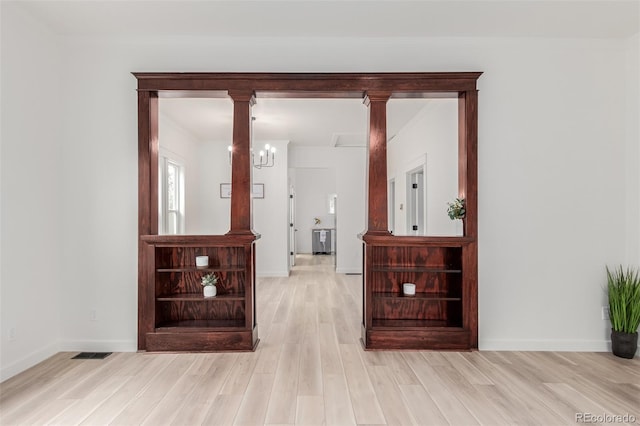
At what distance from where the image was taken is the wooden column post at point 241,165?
321 centimetres

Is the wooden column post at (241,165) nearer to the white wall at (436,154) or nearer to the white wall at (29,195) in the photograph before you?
the white wall at (29,195)

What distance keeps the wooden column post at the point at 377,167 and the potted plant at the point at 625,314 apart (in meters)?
2.07

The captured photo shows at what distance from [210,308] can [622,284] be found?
3.74 meters

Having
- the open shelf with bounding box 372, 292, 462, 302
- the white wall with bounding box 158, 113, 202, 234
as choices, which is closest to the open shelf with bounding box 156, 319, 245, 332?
the open shelf with bounding box 372, 292, 462, 302

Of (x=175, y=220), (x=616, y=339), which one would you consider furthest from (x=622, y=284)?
(x=175, y=220)

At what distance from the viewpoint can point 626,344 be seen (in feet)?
9.87

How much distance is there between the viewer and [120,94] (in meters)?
3.23

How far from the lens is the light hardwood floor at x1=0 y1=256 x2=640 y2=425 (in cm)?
213

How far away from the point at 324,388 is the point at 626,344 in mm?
2657

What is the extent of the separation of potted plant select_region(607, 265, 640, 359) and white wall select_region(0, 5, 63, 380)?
480 centimetres

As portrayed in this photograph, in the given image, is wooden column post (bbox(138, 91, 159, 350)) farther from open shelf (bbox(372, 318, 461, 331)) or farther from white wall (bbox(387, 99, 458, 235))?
white wall (bbox(387, 99, 458, 235))

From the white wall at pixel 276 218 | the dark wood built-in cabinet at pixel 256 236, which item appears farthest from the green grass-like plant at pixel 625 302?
the white wall at pixel 276 218

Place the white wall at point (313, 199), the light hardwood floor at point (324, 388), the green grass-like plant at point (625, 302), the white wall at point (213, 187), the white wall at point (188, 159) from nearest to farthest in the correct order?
the light hardwood floor at point (324, 388) < the green grass-like plant at point (625, 302) < the white wall at point (188, 159) < the white wall at point (213, 187) < the white wall at point (313, 199)

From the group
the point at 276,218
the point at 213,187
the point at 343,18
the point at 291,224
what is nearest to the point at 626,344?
the point at 343,18
